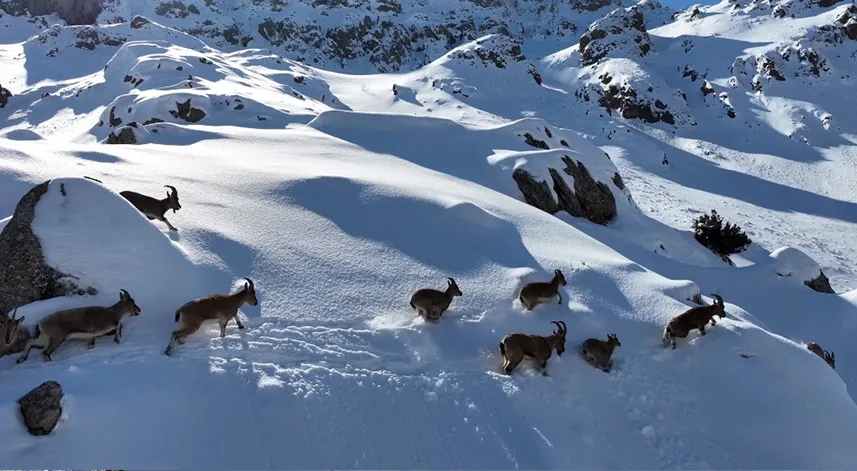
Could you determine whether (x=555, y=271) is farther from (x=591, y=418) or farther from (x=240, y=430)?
(x=240, y=430)

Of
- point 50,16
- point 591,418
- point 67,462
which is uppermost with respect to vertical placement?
point 67,462

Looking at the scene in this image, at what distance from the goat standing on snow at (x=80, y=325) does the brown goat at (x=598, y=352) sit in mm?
5431

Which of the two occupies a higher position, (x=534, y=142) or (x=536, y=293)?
(x=536, y=293)

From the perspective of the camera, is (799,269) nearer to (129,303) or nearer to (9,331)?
(129,303)

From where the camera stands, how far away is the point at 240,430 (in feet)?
16.4

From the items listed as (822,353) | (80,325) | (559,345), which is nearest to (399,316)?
(559,345)

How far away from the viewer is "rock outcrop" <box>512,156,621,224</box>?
47.1ft

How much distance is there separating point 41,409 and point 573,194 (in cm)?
1319

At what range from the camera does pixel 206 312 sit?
19.5 feet

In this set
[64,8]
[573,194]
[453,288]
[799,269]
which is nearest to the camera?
[453,288]

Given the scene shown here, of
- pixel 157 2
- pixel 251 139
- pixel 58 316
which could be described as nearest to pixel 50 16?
pixel 157 2

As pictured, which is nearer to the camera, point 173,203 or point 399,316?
point 399,316

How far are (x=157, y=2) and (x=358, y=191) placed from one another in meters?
79.7

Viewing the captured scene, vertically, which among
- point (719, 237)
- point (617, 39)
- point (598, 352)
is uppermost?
Result: point (617, 39)
